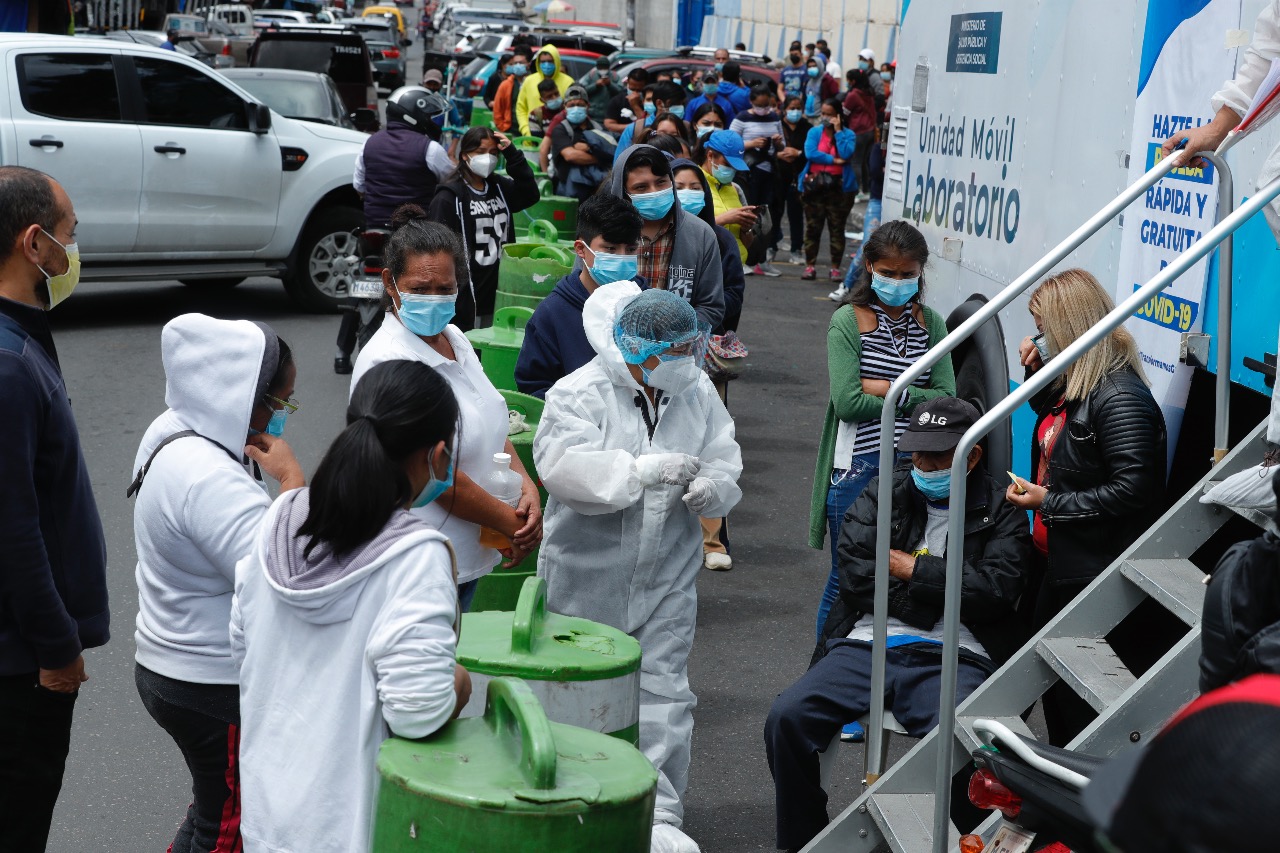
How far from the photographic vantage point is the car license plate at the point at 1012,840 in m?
3.05

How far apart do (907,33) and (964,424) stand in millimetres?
4562

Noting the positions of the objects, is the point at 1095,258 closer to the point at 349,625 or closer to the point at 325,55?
the point at 349,625

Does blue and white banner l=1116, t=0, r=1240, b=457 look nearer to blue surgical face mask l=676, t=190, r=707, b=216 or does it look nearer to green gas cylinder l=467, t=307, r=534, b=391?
green gas cylinder l=467, t=307, r=534, b=391

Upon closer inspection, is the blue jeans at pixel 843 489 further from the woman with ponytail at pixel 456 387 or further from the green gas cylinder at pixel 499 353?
the green gas cylinder at pixel 499 353

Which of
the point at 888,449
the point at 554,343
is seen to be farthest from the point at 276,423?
the point at 554,343

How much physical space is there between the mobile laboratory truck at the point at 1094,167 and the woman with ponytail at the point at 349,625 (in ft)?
8.76

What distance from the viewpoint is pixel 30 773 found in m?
3.39

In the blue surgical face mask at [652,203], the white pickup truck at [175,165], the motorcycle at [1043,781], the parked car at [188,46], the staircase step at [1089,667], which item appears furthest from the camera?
the parked car at [188,46]

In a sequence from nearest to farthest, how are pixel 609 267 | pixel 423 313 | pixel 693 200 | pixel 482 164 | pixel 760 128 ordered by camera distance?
pixel 423 313, pixel 609 267, pixel 693 200, pixel 482 164, pixel 760 128

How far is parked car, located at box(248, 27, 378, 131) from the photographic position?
21.3m

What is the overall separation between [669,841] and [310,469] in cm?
442

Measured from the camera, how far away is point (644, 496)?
426 cm

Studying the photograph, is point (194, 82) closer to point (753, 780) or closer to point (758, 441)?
point (758, 441)

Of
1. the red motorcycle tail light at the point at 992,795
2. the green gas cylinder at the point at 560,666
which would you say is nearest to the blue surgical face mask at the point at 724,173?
the green gas cylinder at the point at 560,666
